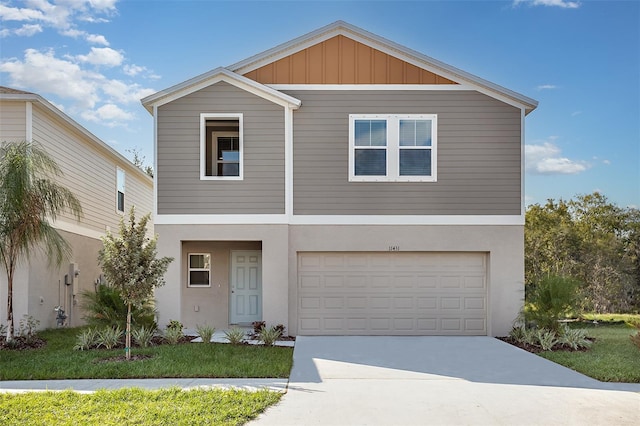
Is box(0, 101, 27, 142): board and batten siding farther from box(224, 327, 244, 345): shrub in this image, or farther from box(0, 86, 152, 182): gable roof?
box(224, 327, 244, 345): shrub

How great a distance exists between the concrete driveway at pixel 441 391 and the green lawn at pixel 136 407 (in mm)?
357

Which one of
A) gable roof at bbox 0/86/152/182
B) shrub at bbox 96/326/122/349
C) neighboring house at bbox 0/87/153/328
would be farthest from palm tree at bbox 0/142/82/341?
shrub at bbox 96/326/122/349

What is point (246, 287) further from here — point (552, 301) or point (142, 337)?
point (552, 301)

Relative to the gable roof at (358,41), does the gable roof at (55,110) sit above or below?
below

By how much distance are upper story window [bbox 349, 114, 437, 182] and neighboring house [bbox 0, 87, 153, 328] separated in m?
5.95

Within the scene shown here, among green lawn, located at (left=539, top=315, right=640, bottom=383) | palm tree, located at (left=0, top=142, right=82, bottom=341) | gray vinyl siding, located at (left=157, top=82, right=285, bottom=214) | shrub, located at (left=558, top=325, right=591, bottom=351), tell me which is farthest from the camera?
gray vinyl siding, located at (left=157, top=82, right=285, bottom=214)

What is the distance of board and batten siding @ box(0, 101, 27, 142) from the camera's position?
42.8ft

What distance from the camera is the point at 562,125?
60.1 ft

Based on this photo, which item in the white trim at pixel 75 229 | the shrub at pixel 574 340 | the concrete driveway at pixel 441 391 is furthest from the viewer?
the white trim at pixel 75 229

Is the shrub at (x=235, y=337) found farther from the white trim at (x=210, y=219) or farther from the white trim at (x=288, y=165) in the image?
the white trim at (x=288, y=165)

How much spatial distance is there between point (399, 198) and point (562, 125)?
7.66 meters

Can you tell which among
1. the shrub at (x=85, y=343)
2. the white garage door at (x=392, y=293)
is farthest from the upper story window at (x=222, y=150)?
the shrub at (x=85, y=343)

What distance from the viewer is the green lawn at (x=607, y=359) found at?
904cm

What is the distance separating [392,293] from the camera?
45.4ft
